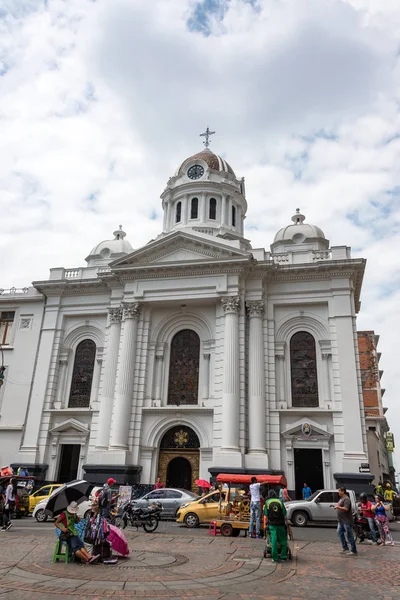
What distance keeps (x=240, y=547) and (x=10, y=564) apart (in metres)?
6.34

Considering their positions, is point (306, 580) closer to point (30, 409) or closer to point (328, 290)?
point (328, 290)

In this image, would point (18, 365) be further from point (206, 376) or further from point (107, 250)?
point (206, 376)

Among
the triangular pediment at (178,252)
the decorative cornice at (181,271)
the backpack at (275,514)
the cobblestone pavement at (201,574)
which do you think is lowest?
the cobblestone pavement at (201,574)

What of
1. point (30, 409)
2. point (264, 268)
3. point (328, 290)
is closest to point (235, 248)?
point (264, 268)

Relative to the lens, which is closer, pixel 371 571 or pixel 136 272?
pixel 371 571

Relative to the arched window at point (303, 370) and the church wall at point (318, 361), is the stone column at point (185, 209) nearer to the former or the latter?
the church wall at point (318, 361)

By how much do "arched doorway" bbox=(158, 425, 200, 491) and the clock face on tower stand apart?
20.8 meters

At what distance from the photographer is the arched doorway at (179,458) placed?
88.0ft

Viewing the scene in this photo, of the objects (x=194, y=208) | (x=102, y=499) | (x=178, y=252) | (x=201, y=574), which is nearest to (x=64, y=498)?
(x=102, y=499)

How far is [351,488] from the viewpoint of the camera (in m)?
23.5

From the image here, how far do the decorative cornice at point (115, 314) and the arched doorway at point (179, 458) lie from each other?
25.3ft

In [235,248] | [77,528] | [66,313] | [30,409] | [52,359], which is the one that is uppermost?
[235,248]

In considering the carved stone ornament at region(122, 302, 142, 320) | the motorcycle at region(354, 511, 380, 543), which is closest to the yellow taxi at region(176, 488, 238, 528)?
the motorcycle at region(354, 511, 380, 543)

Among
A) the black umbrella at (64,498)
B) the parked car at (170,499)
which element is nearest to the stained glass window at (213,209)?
the parked car at (170,499)
